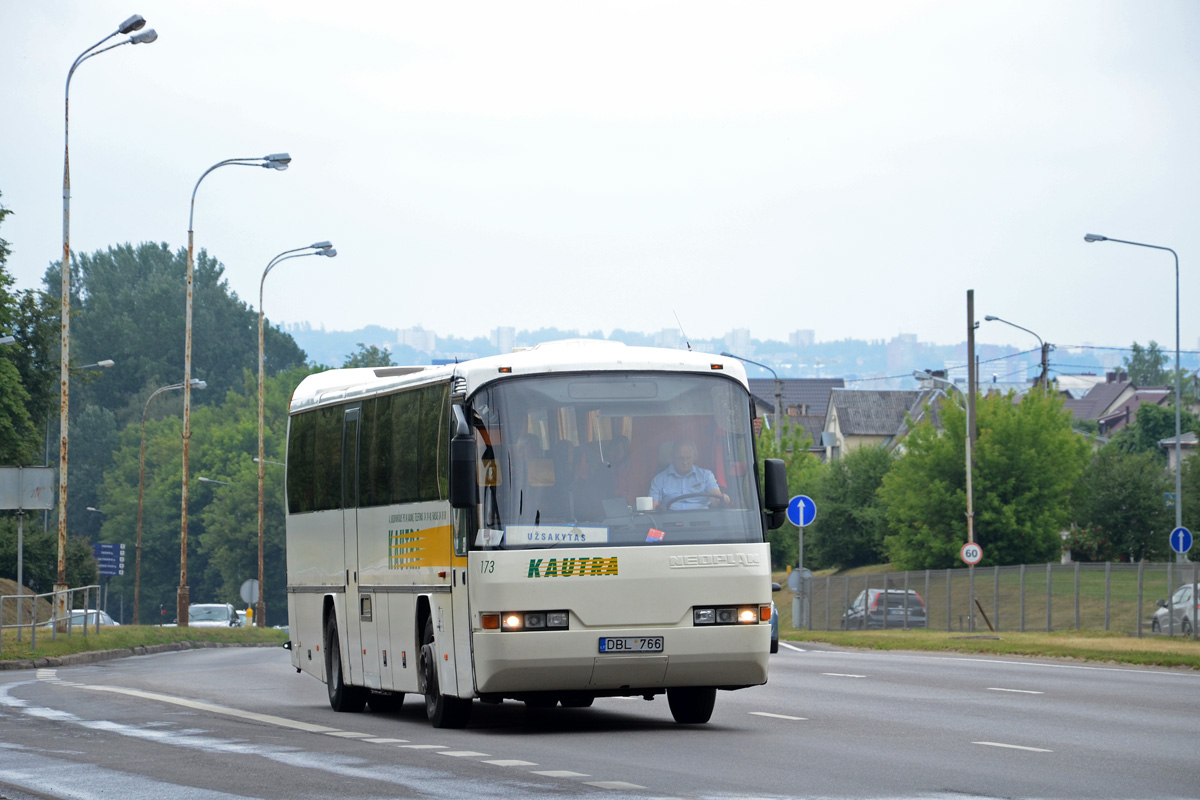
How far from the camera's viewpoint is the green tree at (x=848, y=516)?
303 ft

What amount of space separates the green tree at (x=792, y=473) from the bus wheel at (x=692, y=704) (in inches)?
2945

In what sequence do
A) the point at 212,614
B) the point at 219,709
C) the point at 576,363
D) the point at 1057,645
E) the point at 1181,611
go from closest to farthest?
the point at 576,363 → the point at 219,709 → the point at 1057,645 → the point at 1181,611 → the point at 212,614

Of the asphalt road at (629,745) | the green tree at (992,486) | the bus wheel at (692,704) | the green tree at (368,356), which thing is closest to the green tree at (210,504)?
the green tree at (368,356)

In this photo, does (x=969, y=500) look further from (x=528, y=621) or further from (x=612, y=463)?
(x=528, y=621)

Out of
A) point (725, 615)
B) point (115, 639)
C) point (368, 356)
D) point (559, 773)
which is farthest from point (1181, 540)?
point (368, 356)

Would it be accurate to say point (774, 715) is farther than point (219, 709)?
No

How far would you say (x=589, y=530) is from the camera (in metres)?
15.2

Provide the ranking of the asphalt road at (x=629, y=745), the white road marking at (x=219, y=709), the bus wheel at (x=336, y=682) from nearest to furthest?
the asphalt road at (x=629, y=745), the white road marking at (x=219, y=709), the bus wheel at (x=336, y=682)

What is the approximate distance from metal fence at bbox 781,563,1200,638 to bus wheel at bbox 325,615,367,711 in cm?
2511

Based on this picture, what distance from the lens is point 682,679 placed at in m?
15.4

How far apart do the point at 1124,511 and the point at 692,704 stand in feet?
209

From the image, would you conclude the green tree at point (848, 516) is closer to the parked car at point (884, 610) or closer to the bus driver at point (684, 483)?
the parked car at point (884, 610)

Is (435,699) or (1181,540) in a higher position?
(1181,540)

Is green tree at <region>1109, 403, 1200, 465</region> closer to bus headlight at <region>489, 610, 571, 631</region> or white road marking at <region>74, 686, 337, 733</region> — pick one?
white road marking at <region>74, 686, 337, 733</region>
